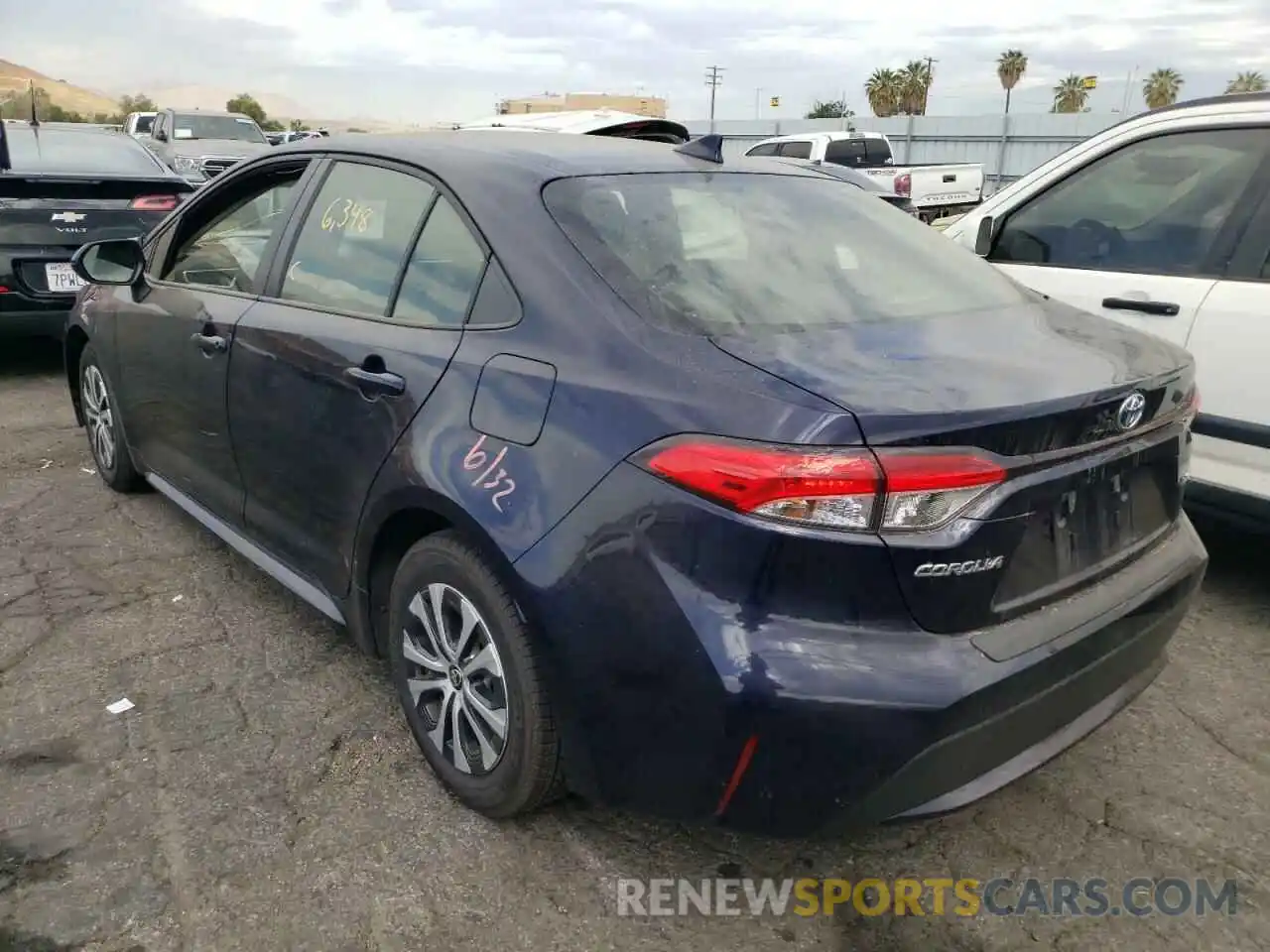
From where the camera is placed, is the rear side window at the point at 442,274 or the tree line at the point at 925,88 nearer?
the rear side window at the point at 442,274

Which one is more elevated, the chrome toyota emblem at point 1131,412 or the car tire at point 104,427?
the chrome toyota emblem at point 1131,412

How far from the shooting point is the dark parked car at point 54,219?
6.37 meters

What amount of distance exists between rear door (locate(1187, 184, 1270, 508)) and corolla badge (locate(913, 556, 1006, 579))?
2.01 meters

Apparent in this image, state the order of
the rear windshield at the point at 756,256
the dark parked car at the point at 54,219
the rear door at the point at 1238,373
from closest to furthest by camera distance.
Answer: the rear windshield at the point at 756,256 < the rear door at the point at 1238,373 < the dark parked car at the point at 54,219

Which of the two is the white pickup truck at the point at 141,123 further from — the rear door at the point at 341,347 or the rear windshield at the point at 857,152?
the rear door at the point at 341,347

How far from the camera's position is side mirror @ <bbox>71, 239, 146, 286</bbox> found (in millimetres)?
3996

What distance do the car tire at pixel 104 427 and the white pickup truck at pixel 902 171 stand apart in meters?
11.3

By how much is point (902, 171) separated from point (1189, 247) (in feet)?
46.3

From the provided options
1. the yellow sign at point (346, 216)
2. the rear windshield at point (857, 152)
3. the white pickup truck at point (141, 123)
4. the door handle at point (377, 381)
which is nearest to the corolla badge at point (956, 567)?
the door handle at point (377, 381)

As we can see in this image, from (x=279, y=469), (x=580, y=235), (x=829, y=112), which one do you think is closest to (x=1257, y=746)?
(x=580, y=235)

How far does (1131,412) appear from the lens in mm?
2232

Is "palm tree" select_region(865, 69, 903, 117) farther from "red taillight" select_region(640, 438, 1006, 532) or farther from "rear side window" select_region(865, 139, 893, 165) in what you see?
"red taillight" select_region(640, 438, 1006, 532)

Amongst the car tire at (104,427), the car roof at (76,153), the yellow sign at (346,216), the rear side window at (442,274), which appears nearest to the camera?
the rear side window at (442,274)

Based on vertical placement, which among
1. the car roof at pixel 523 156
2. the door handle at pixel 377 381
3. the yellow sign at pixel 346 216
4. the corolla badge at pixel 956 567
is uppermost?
the car roof at pixel 523 156
